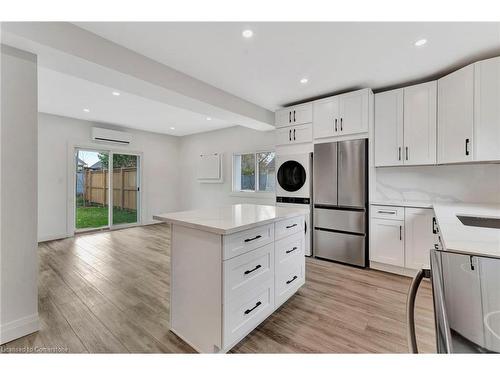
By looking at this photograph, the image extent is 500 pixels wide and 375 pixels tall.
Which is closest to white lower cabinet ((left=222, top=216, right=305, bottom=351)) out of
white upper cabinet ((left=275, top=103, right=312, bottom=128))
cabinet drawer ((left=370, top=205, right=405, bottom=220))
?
cabinet drawer ((left=370, top=205, right=405, bottom=220))

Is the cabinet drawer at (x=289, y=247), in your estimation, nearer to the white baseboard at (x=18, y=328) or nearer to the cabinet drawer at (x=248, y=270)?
the cabinet drawer at (x=248, y=270)

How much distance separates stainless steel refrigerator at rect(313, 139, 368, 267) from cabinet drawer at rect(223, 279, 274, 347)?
1.65 meters

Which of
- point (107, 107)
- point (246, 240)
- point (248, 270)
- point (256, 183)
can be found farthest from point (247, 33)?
point (256, 183)

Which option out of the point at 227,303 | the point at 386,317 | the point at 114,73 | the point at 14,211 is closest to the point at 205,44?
the point at 114,73

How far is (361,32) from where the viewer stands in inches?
73.2

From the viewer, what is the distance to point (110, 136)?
4.96 metres

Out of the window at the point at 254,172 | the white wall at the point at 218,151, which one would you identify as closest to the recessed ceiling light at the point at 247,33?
the white wall at the point at 218,151

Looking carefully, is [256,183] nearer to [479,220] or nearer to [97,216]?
[479,220]

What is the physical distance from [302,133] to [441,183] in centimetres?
191

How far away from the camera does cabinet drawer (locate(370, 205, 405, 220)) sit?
2679mm

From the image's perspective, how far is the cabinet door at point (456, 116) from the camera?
227 cm

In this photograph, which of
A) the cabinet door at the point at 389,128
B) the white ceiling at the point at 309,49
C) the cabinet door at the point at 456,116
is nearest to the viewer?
the white ceiling at the point at 309,49

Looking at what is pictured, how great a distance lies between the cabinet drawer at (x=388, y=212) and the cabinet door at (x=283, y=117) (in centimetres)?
179
